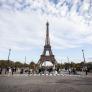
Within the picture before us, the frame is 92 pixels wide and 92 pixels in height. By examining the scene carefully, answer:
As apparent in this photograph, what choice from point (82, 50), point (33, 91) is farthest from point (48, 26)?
point (33, 91)

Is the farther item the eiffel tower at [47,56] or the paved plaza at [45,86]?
the eiffel tower at [47,56]

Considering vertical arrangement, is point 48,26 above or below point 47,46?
above

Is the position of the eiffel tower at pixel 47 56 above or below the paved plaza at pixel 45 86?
above

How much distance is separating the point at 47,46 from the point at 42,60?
624cm

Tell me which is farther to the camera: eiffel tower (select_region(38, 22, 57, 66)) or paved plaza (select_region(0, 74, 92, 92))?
eiffel tower (select_region(38, 22, 57, 66))

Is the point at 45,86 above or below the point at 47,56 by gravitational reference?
below

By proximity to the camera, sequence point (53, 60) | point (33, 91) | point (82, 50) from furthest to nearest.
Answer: point (53, 60)
point (82, 50)
point (33, 91)

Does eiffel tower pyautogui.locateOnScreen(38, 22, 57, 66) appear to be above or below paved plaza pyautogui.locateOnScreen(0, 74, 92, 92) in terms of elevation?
above

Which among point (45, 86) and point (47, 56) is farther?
point (47, 56)

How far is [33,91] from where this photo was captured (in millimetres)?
12766

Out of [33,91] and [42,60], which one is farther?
[42,60]

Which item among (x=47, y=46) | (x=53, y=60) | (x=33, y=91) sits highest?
(x=47, y=46)

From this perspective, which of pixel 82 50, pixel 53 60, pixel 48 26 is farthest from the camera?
pixel 48 26

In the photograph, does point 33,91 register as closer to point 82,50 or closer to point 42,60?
point 82,50
